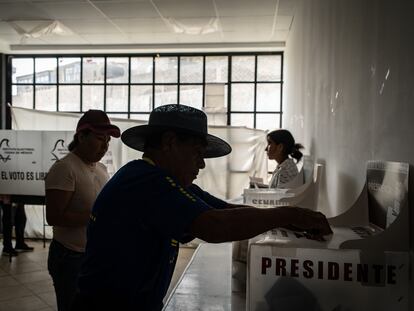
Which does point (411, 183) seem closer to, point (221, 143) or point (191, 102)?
point (221, 143)

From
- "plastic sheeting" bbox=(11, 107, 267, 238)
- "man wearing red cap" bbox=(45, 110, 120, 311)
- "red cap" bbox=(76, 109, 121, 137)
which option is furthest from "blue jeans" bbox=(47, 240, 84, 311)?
"plastic sheeting" bbox=(11, 107, 267, 238)

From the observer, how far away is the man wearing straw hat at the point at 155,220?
90 cm

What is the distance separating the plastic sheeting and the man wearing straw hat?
426 cm

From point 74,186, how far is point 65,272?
0.36m

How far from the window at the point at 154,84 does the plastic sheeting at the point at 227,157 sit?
1.17 metres

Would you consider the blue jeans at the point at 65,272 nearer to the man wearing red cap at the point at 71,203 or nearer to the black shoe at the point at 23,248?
the man wearing red cap at the point at 71,203

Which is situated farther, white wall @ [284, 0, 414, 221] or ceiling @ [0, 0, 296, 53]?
ceiling @ [0, 0, 296, 53]

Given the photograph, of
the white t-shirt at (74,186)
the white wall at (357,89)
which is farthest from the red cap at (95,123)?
the white wall at (357,89)

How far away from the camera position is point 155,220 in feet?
3.00

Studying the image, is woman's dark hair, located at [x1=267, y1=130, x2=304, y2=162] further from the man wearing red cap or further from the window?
the window

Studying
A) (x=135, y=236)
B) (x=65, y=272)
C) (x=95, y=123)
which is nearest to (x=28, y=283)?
(x=65, y=272)

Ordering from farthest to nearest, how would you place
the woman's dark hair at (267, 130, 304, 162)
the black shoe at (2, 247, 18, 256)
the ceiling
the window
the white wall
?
1. the window
2. the black shoe at (2, 247, 18, 256)
3. the ceiling
4. the woman's dark hair at (267, 130, 304, 162)
5. the white wall

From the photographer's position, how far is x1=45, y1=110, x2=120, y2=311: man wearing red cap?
1702 mm

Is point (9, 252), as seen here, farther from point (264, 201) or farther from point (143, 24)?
point (264, 201)
